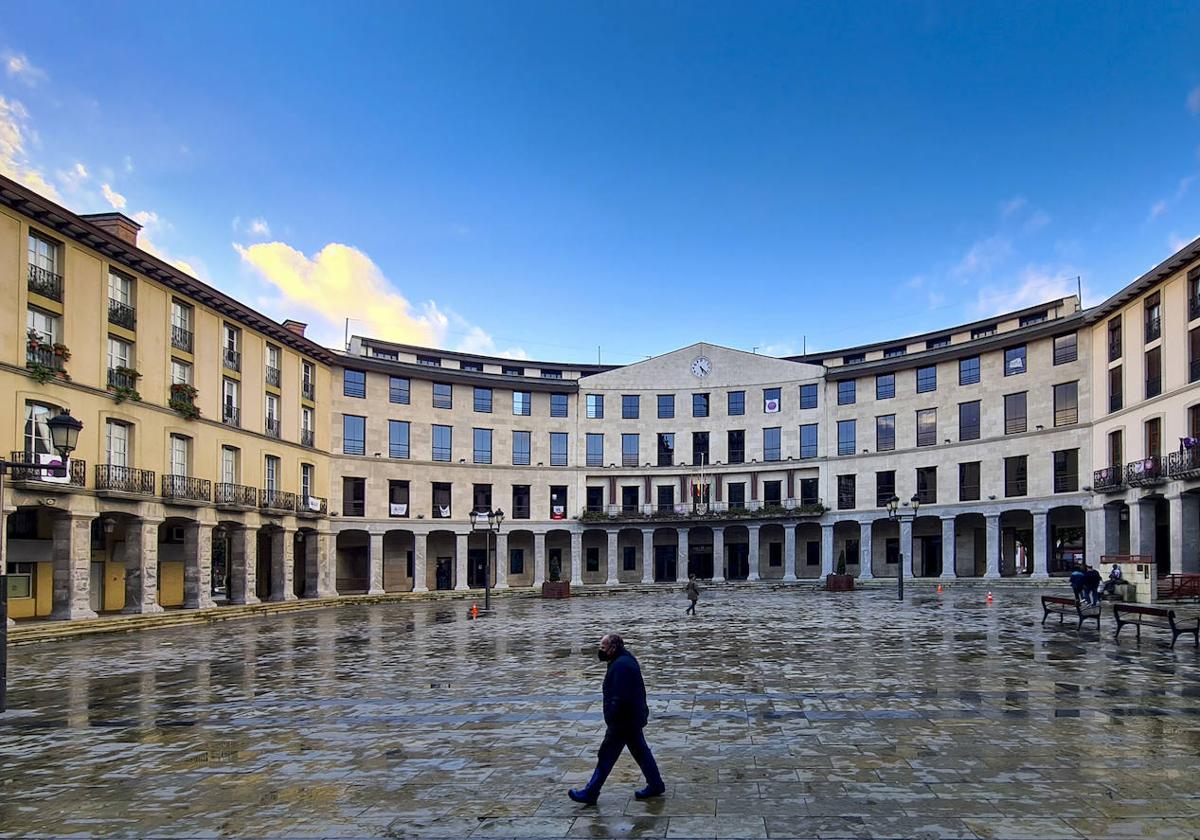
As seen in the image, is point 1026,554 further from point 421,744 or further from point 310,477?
point 421,744

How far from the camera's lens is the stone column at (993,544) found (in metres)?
45.7

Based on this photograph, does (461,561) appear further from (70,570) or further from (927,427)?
(927,427)

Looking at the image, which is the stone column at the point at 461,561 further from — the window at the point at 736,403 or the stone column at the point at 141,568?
the stone column at the point at 141,568

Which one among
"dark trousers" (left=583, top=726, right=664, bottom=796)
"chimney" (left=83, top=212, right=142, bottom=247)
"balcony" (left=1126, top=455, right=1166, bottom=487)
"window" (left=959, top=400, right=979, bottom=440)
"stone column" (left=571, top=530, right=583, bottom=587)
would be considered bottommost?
"stone column" (left=571, top=530, right=583, bottom=587)

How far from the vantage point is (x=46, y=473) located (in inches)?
964

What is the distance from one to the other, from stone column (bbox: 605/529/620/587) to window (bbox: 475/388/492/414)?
41.8 feet

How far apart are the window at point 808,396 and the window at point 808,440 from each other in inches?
54.9

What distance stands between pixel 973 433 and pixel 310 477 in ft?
135

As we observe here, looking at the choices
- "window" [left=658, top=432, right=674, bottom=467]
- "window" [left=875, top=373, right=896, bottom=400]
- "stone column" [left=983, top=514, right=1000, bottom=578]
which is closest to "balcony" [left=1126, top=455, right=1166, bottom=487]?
"stone column" [left=983, top=514, right=1000, bottom=578]

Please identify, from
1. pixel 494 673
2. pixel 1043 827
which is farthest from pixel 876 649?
pixel 1043 827

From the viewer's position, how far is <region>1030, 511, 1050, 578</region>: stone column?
44219 mm

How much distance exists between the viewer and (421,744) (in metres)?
10.5

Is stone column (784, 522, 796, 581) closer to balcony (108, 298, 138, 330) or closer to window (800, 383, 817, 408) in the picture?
window (800, 383, 817, 408)

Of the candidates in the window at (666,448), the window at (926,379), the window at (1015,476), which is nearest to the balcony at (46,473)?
the window at (666,448)
